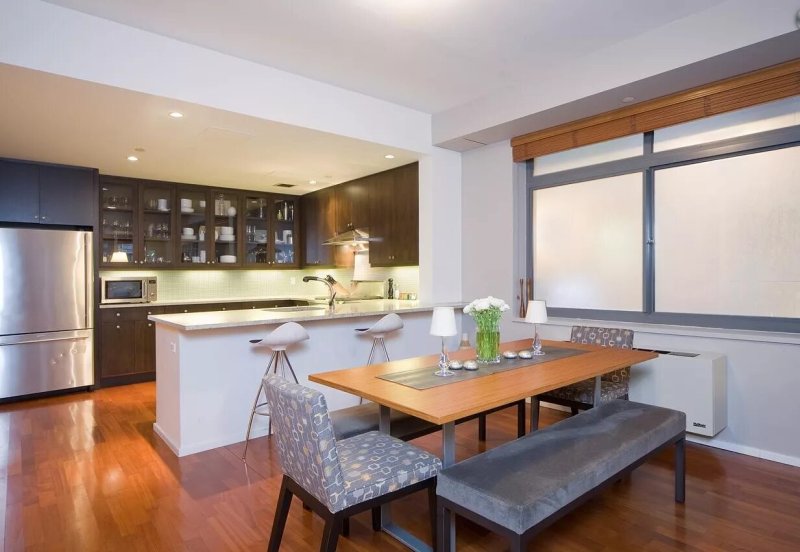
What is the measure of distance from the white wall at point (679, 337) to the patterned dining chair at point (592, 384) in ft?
1.29

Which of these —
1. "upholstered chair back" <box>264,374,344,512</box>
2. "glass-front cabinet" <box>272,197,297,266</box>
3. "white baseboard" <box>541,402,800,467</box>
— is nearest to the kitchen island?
"upholstered chair back" <box>264,374,344,512</box>

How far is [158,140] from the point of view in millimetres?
4148

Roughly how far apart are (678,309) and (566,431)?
1958mm

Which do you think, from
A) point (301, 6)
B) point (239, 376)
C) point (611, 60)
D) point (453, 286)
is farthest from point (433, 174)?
point (239, 376)

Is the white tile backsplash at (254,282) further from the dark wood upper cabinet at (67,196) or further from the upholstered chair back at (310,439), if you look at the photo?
the upholstered chair back at (310,439)

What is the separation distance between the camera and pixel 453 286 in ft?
16.6

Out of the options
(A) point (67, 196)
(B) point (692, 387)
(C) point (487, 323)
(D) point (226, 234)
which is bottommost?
(B) point (692, 387)

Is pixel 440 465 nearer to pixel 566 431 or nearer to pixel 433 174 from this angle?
pixel 566 431

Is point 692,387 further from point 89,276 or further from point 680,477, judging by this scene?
point 89,276

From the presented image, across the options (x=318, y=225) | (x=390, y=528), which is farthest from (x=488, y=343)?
(x=318, y=225)

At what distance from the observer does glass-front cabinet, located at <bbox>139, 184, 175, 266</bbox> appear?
19.2 feet

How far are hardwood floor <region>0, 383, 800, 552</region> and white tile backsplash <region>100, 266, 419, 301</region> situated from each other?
2.85 metres

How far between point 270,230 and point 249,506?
192 inches

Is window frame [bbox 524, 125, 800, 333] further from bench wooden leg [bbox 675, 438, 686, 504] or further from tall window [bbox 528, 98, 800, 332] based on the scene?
bench wooden leg [bbox 675, 438, 686, 504]
